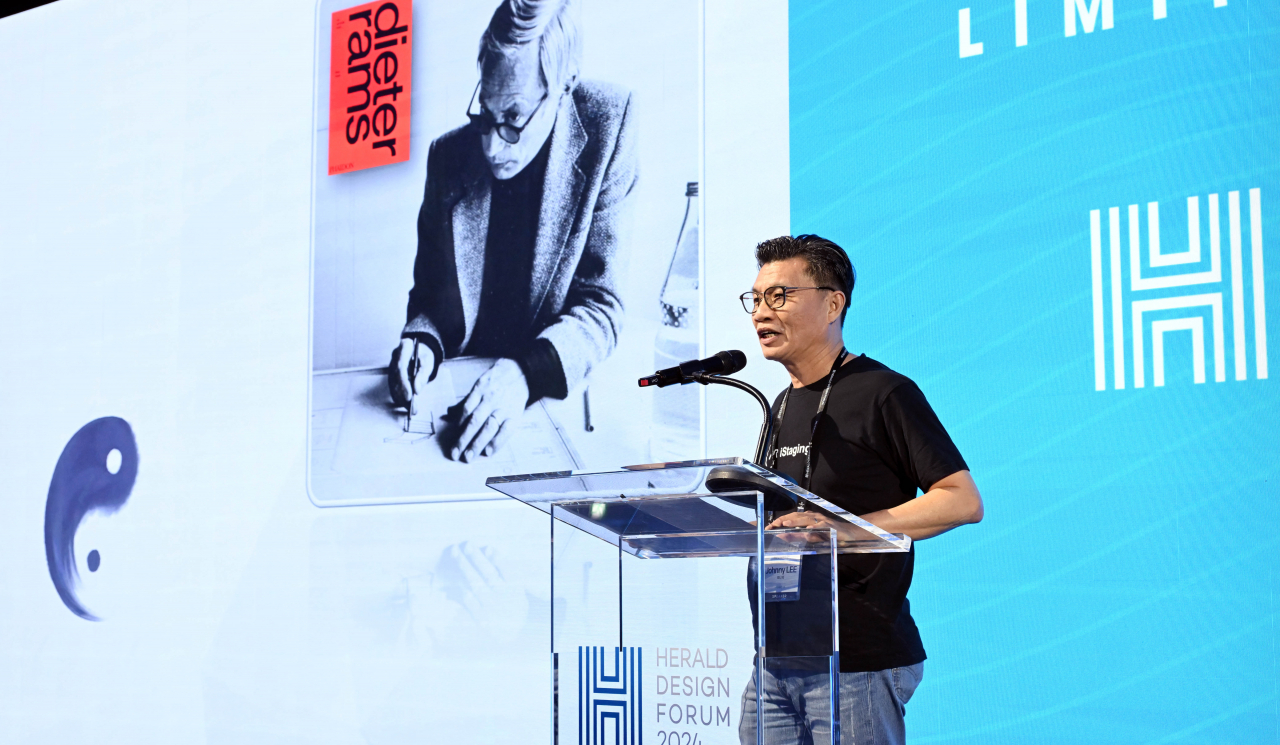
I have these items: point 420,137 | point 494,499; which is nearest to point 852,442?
point 494,499

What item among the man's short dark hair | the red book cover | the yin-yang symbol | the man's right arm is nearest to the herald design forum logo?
the man's short dark hair

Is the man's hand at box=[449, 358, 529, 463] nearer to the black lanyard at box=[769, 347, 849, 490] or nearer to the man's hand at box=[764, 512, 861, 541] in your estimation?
the black lanyard at box=[769, 347, 849, 490]

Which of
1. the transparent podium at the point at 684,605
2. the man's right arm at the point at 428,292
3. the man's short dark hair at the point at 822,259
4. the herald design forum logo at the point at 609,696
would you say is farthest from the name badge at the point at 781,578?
the man's right arm at the point at 428,292

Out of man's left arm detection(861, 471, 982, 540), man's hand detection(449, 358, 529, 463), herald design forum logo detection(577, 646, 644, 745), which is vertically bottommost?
herald design forum logo detection(577, 646, 644, 745)

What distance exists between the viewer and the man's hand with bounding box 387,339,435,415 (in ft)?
11.6

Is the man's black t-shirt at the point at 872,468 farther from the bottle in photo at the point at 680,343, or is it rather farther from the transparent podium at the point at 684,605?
the bottle in photo at the point at 680,343

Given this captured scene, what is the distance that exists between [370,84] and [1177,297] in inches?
99.0

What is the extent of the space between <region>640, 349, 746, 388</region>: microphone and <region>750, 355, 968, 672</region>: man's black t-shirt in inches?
9.1

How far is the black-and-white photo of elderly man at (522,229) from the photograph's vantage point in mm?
3299

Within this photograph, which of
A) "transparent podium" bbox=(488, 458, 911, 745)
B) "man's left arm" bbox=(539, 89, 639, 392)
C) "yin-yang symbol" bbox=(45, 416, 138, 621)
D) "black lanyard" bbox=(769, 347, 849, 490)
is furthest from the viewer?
"yin-yang symbol" bbox=(45, 416, 138, 621)

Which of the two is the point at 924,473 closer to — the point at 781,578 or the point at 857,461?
the point at 857,461

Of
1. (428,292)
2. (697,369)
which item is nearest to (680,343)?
(428,292)

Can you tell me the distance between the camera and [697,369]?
1.82m

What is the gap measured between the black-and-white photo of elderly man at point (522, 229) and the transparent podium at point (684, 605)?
5.30 ft
